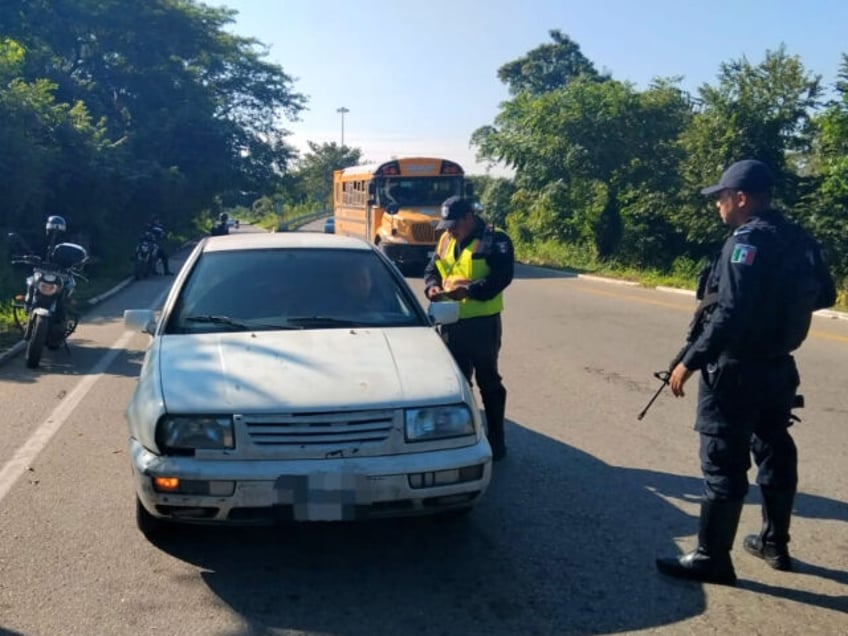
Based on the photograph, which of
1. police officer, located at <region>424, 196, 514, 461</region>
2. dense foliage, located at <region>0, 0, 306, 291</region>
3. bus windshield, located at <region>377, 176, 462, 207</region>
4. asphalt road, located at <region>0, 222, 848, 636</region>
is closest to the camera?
asphalt road, located at <region>0, 222, 848, 636</region>

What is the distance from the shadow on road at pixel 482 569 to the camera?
12.7 ft

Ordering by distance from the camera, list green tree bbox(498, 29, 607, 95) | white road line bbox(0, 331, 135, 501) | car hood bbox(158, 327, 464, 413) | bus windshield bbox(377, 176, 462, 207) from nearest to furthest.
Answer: car hood bbox(158, 327, 464, 413), white road line bbox(0, 331, 135, 501), bus windshield bbox(377, 176, 462, 207), green tree bbox(498, 29, 607, 95)

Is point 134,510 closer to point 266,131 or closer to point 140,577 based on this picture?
point 140,577

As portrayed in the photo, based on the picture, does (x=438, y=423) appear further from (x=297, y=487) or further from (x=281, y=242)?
(x=281, y=242)

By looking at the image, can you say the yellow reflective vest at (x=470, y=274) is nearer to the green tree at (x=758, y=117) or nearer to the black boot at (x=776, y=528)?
the black boot at (x=776, y=528)

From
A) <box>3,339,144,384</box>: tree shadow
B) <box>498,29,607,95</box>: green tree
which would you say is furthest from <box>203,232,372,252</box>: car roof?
<box>498,29,607,95</box>: green tree

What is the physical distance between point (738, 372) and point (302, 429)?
1.94 meters

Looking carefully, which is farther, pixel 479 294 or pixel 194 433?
pixel 479 294

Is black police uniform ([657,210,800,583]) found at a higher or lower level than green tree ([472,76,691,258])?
lower

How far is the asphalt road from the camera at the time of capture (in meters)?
3.88

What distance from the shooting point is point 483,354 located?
20.1 ft

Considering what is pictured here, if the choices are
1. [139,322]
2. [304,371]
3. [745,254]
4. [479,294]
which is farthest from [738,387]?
[139,322]

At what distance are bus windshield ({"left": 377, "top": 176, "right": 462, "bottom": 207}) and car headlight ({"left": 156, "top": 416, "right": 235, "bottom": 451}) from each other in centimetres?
1939

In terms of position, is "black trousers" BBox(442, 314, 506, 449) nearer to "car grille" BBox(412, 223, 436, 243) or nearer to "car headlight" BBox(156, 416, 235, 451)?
"car headlight" BBox(156, 416, 235, 451)
